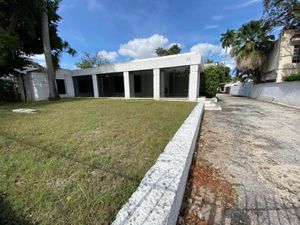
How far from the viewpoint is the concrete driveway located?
1699 millimetres

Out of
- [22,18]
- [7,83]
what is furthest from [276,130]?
[7,83]

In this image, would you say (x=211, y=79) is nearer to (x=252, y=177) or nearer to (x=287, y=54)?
(x=287, y=54)

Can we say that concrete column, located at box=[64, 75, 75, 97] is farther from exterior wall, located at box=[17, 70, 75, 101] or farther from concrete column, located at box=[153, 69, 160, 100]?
concrete column, located at box=[153, 69, 160, 100]

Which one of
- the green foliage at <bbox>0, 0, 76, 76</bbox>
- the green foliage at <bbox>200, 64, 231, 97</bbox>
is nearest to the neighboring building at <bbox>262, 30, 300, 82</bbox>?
the green foliage at <bbox>200, 64, 231, 97</bbox>

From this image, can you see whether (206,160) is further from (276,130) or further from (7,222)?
(276,130)

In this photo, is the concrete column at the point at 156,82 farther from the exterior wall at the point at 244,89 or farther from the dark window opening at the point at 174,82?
the exterior wall at the point at 244,89

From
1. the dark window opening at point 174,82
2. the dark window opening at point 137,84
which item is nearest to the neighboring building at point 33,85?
Result: the dark window opening at point 137,84

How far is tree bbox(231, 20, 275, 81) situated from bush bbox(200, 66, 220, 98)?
5.67m

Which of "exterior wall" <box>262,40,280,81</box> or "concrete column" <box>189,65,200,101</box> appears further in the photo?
"exterior wall" <box>262,40,280,81</box>

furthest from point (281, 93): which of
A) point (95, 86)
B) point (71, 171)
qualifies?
point (95, 86)

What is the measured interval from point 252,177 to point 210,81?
11491 mm

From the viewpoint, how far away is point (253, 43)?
1523 cm

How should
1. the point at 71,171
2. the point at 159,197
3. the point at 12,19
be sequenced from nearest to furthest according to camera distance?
the point at 159,197
the point at 71,171
the point at 12,19

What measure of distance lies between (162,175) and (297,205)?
1.77 m
